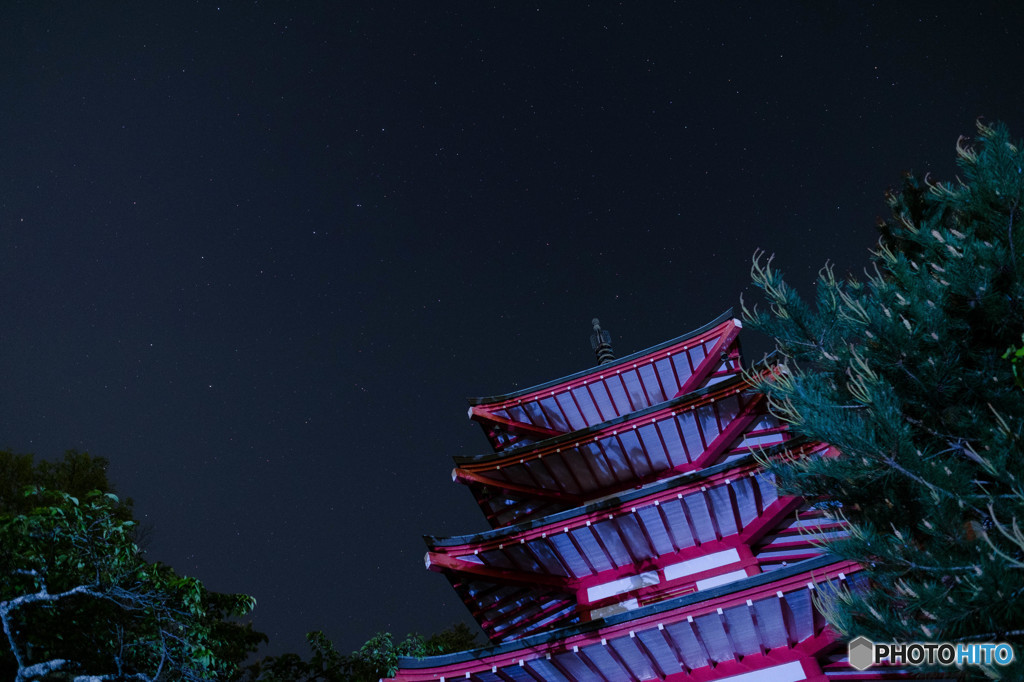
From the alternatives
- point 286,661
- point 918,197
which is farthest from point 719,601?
point 286,661

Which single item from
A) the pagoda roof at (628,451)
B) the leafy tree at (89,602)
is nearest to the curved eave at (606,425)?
the pagoda roof at (628,451)

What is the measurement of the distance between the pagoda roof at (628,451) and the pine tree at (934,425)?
4.60 meters

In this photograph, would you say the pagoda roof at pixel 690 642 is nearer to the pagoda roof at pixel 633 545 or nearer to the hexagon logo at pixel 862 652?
the pagoda roof at pixel 633 545

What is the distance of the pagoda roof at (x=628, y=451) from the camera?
10.9 m

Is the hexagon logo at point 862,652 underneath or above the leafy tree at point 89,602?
underneath

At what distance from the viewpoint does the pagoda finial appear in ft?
50.7

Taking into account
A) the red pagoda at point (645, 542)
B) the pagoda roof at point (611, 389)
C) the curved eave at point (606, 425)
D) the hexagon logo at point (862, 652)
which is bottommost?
the hexagon logo at point (862, 652)

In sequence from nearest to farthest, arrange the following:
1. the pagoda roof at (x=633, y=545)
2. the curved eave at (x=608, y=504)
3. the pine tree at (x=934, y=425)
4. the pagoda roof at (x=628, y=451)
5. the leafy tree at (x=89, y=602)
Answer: the pine tree at (x=934, y=425)
the leafy tree at (x=89, y=602)
the curved eave at (x=608, y=504)
the pagoda roof at (x=633, y=545)
the pagoda roof at (x=628, y=451)

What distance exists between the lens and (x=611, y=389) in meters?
13.3

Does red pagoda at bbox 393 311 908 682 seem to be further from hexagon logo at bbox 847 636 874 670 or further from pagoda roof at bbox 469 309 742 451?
hexagon logo at bbox 847 636 874 670

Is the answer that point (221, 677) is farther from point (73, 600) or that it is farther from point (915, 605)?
point (915, 605)

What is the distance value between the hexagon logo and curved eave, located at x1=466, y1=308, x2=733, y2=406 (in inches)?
310

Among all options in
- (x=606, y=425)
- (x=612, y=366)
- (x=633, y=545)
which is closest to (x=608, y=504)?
(x=633, y=545)

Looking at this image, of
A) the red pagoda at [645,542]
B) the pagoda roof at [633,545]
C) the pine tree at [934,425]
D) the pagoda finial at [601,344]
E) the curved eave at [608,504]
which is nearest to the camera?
the pine tree at [934,425]
